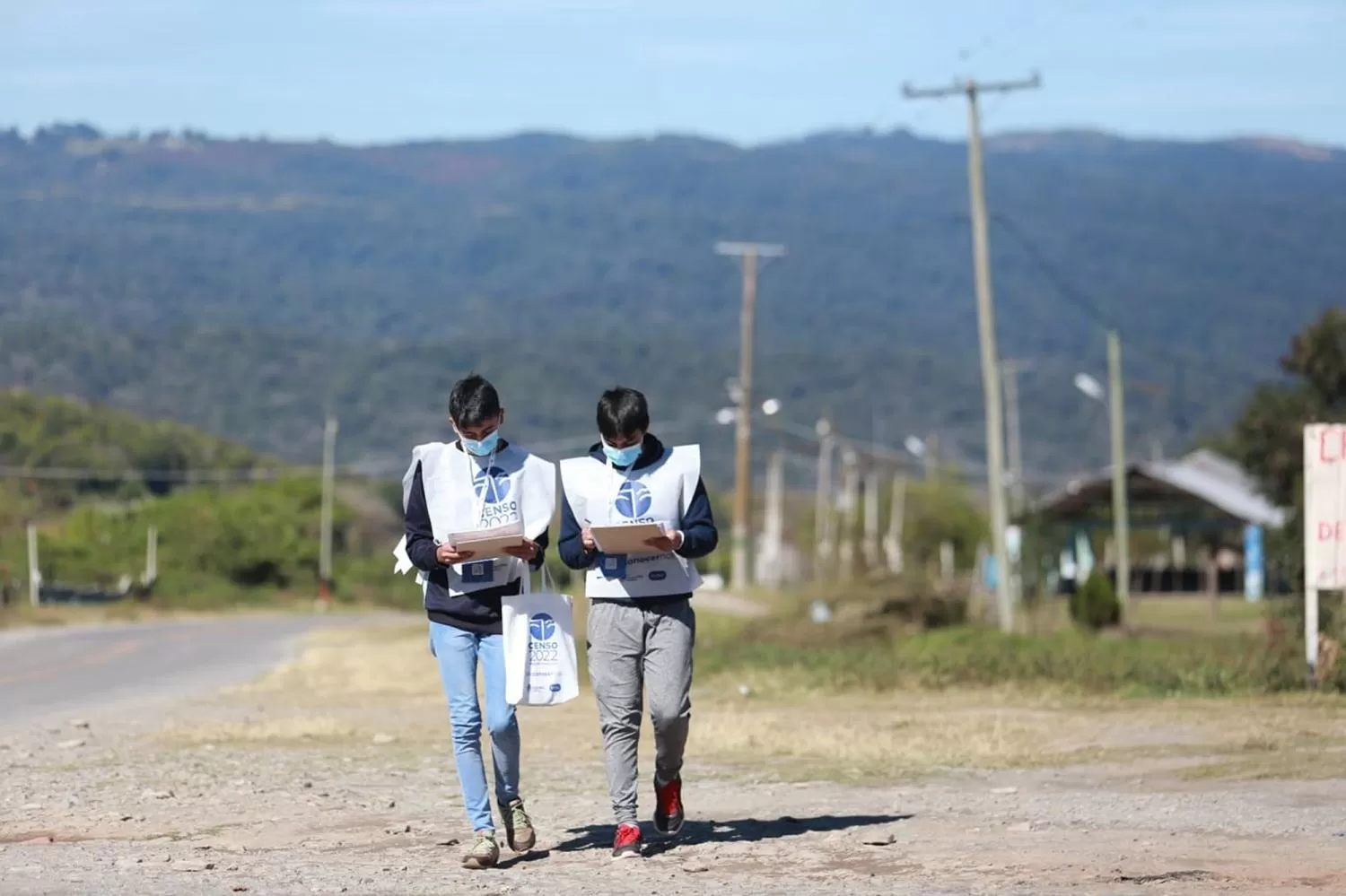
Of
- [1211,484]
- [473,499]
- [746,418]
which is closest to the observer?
[473,499]

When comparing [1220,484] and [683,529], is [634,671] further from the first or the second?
[1220,484]

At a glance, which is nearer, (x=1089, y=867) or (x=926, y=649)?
(x=1089, y=867)

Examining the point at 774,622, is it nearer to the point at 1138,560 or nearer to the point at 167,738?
the point at 167,738

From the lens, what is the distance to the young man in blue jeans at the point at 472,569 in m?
10.2

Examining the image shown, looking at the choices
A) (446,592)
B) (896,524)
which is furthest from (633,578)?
(896,524)

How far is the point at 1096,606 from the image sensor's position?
41.1 meters

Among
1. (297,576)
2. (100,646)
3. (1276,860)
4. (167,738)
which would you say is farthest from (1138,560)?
(1276,860)

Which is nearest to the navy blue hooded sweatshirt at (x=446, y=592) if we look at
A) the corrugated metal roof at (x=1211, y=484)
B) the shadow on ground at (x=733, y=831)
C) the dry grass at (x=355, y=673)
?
the shadow on ground at (x=733, y=831)

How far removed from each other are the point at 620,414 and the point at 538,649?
3.55ft

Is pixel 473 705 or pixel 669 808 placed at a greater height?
pixel 473 705

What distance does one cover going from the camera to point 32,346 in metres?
164

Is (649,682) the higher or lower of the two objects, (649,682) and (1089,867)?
the higher

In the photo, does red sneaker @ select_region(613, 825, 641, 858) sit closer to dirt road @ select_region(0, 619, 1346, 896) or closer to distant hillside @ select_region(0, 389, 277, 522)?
dirt road @ select_region(0, 619, 1346, 896)

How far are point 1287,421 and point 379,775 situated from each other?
4687 centimetres
